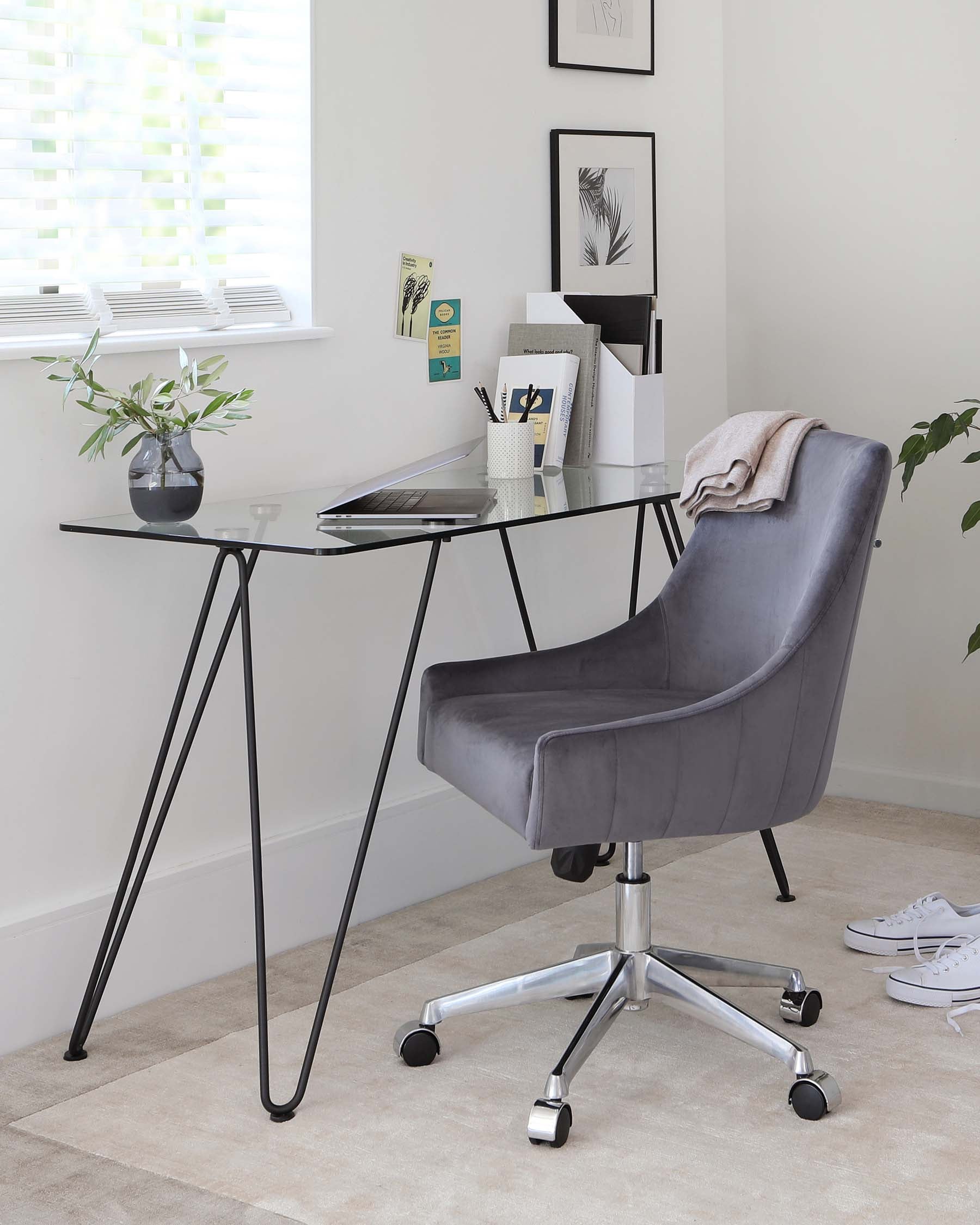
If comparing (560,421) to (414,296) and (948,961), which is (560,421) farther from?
(948,961)

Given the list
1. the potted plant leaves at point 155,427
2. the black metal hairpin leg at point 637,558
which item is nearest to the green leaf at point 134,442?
the potted plant leaves at point 155,427

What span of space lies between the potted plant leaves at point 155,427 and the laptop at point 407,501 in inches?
8.1

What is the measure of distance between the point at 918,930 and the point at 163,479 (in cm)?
144

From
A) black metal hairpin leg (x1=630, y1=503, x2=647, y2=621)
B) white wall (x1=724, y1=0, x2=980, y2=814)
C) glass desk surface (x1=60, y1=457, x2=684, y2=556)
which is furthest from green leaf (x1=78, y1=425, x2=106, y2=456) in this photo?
white wall (x1=724, y1=0, x2=980, y2=814)

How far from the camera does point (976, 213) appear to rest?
10.4ft

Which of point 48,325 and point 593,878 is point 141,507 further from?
point 593,878

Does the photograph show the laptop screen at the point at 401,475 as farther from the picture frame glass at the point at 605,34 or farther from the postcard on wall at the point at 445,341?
the picture frame glass at the point at 605,34

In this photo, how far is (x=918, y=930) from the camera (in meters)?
2.53

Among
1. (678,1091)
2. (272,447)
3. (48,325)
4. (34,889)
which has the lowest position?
(678,1091)

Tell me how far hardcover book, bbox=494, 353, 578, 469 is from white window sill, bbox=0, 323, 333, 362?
1.30 ft

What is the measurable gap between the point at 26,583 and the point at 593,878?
4.18ft

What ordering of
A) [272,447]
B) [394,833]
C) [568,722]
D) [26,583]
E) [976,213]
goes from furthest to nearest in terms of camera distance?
1. [976,213]
2. [394,833]
3. [272,447]
4. [26,583]
5. [568,722]

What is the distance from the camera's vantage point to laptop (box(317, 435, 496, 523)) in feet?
6.90

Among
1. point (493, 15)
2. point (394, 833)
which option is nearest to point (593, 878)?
point (394, 833)
